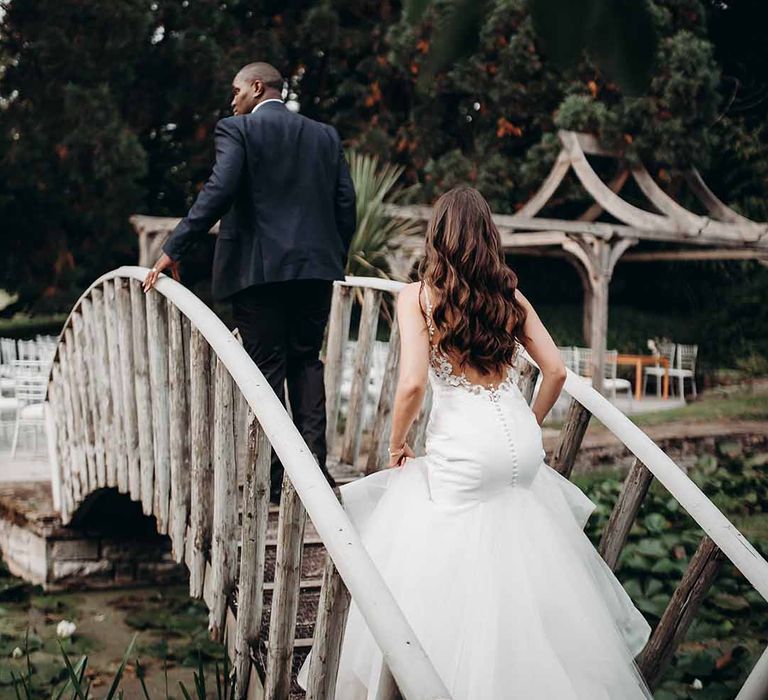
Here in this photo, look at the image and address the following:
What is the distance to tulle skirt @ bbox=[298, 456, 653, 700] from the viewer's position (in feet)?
9.29

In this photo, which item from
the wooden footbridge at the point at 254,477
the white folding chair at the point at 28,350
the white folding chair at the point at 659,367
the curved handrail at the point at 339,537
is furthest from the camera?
the white folding chair at the point at 659,367

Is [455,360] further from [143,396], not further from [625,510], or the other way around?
[143,396]

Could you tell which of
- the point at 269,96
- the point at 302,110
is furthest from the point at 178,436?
the point at 302,110

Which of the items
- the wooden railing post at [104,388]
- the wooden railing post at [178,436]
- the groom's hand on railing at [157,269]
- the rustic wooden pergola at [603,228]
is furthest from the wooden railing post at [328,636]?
the rustic wooden pergola at [603,228]

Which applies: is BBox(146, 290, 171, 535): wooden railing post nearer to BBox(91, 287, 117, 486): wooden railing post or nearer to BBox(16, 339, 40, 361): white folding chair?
BBox(91, 287, 117, 486): wooden railing post

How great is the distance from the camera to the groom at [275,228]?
4.12 meters

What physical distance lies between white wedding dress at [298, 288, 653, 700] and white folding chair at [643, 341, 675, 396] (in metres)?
12.3

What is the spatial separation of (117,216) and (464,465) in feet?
42.6

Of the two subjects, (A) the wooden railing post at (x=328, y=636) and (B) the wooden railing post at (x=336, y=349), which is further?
(B) the wooden railing post at (x=336, y=349)

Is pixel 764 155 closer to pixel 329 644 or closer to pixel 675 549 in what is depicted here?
pixel 675 549

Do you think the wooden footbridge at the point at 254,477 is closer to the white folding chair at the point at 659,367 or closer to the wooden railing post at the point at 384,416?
the wooden railing post at the point at 384,416

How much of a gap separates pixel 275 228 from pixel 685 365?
44.2 ft

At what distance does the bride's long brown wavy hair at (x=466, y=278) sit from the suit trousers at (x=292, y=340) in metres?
1.28

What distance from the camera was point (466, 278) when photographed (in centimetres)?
305
